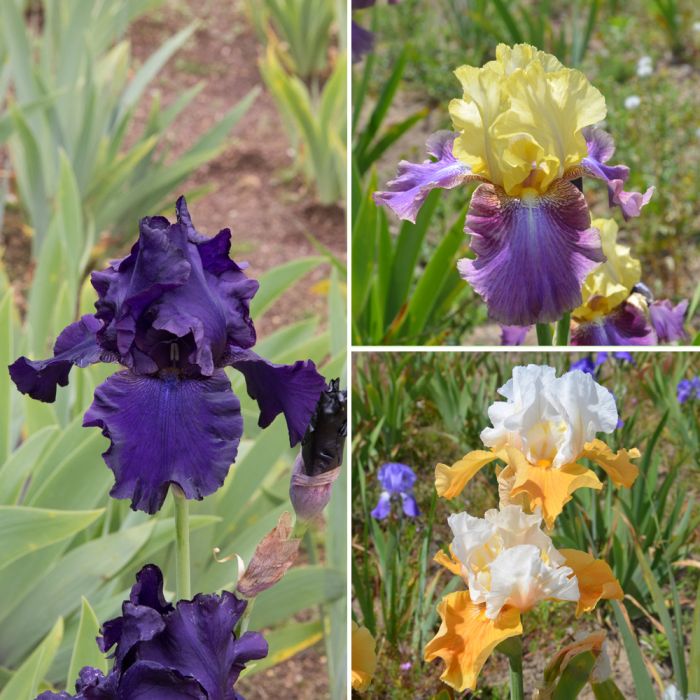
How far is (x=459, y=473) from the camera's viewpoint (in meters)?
1.17

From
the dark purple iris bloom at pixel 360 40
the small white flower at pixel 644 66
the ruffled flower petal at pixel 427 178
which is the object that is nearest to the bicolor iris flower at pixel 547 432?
the ruffled flower petal at pixel 427 178

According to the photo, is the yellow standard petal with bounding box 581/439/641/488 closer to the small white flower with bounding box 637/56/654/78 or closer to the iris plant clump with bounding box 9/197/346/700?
the iris plant clump with bounding box 9/197/346/700

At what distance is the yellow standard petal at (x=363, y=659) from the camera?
1.24m

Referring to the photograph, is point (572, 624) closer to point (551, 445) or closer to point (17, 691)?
point (551, 445)

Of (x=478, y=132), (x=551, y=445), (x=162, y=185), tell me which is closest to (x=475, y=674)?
(x=551, y=445)

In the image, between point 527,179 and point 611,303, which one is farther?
point 611,303

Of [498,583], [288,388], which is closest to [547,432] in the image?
[498,583]

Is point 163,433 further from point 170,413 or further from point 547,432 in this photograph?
point 547,432

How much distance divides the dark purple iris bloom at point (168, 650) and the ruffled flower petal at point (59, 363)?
0.67 ft

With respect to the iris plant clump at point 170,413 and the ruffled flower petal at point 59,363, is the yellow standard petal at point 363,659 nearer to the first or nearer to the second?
the iris plant clump at point 170,413

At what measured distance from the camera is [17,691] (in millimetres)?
1296

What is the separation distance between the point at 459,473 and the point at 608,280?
0.93 feet

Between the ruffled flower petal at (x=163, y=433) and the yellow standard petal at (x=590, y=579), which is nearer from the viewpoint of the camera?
the ruffled flower petal at (x=163, y=433)

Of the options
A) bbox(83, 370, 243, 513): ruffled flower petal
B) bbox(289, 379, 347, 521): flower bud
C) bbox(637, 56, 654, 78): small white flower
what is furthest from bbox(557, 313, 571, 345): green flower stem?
bbox(637, 56, 654, 78): small white flower
